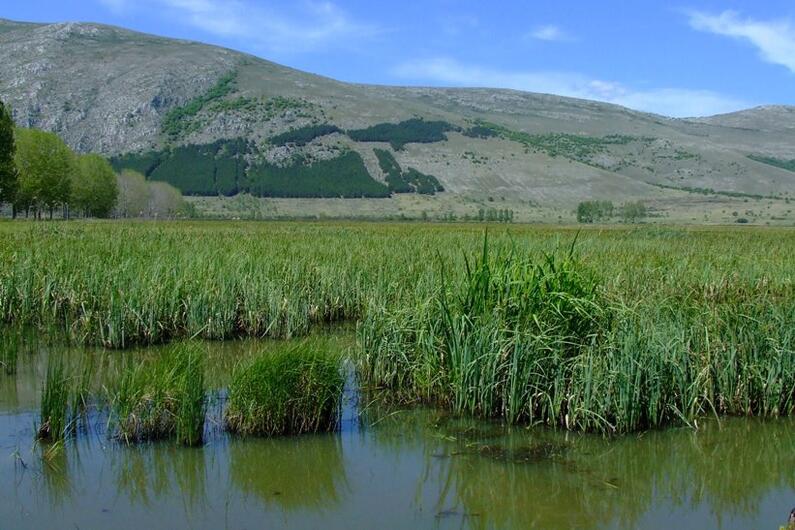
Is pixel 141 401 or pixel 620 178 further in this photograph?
pixel 620 178

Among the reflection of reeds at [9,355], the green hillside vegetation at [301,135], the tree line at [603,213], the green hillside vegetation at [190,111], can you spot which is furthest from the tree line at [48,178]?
the green hillside vegetation at [190,111]

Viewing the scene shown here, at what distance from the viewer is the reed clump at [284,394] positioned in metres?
7.23

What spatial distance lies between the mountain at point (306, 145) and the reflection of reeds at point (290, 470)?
113726mm

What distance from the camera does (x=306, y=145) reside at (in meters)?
159

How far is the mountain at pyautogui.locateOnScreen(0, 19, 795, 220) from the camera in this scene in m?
138

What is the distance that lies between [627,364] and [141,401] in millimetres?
4484

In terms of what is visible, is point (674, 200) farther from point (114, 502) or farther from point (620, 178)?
point (114, 502)

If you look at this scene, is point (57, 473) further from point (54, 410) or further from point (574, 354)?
point (574, 354)

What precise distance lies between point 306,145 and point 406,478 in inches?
6121

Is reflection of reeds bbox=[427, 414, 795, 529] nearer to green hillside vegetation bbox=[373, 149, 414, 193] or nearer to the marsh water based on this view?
the marsh water

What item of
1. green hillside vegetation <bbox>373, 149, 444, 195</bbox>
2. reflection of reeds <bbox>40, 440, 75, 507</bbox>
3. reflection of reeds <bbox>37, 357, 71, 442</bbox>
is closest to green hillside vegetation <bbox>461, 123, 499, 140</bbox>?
green hillside vegetation <bbox>373, 149, 444, 195</bbox>

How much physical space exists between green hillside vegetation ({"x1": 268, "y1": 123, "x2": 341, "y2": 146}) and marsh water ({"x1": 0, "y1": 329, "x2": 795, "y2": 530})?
507 ft

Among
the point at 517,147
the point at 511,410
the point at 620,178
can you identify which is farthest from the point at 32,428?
the point at 517,147

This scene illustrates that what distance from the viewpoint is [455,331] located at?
830 centimetres
